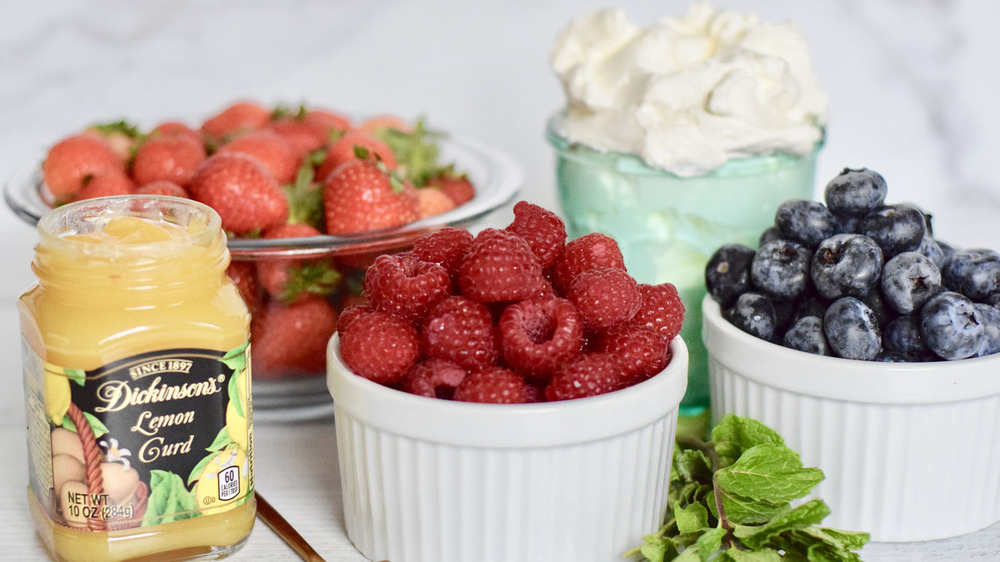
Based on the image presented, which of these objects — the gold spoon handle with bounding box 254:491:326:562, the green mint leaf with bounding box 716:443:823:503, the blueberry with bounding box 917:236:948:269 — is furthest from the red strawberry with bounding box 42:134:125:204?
the blueberry with bounding box 917:236:948:269

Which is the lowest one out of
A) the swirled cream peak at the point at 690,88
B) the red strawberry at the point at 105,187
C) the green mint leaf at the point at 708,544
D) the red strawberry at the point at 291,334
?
the green mint leaf at the point at 708,544

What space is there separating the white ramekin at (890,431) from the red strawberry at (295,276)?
0.42 m

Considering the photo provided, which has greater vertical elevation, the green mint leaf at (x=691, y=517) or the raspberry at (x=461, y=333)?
the raspberry at (x=461, y=333)

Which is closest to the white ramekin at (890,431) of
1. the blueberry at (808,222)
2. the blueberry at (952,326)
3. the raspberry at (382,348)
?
the blueberry at (952,326)

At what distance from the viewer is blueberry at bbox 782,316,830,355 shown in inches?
35.7

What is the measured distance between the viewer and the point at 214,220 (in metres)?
0.83

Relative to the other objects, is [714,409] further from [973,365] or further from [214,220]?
[214,220]

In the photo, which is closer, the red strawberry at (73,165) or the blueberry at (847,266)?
the blueberry at (847,266)

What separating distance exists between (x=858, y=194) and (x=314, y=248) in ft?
1.75

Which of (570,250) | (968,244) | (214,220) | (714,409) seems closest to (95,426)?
(214,220)

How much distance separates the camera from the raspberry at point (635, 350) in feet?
2.64

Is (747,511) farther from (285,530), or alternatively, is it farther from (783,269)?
(285,530)

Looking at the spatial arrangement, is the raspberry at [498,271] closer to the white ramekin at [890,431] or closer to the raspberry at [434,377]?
the raspberry at [434,377]

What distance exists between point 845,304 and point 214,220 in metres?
0.54
